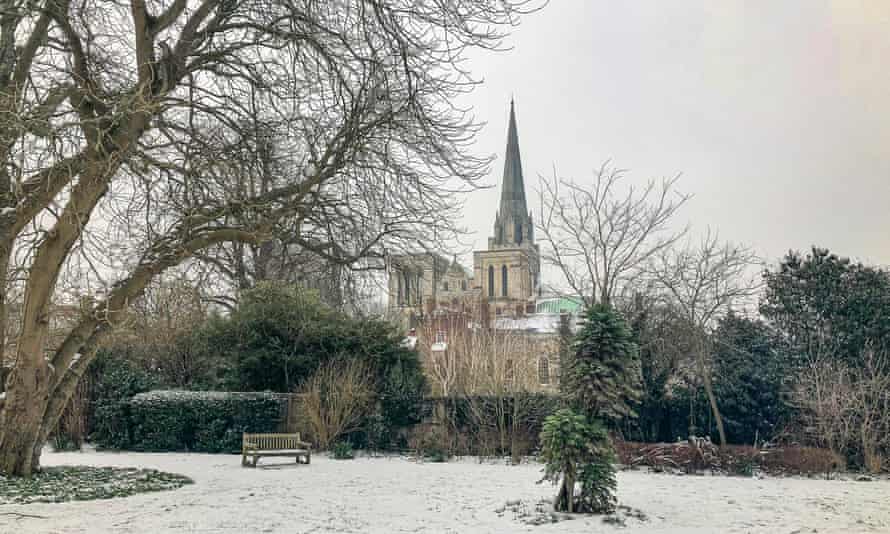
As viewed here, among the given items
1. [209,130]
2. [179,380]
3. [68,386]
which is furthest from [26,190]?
[179,380]

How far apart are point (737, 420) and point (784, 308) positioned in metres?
3.96

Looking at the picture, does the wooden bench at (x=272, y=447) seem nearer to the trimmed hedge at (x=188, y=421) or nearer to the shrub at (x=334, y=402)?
the shrub at (x=334, y=402)

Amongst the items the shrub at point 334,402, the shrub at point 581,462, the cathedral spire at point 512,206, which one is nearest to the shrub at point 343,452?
the shrub at point 334,402

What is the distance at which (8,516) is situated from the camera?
7441 mm

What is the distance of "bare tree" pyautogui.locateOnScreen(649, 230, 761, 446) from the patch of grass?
11773 mm

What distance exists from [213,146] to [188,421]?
9415mm

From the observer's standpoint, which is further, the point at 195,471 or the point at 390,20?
the point at 195,471

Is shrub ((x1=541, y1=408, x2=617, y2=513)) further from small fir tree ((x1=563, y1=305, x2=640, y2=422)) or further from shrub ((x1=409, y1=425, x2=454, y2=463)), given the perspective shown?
shrub ((x1=409, y1=425, x2=454, y2=463))

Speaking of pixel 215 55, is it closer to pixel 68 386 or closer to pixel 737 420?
pixel 68 386

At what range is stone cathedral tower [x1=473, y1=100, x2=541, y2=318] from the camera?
8456cm

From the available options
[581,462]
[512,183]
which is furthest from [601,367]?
[512,183]

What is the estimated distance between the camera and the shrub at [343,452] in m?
15.5

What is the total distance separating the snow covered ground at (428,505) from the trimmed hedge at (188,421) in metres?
3.58

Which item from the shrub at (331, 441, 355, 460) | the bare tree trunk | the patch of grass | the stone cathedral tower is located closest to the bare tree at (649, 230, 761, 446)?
the bare tree trunk
